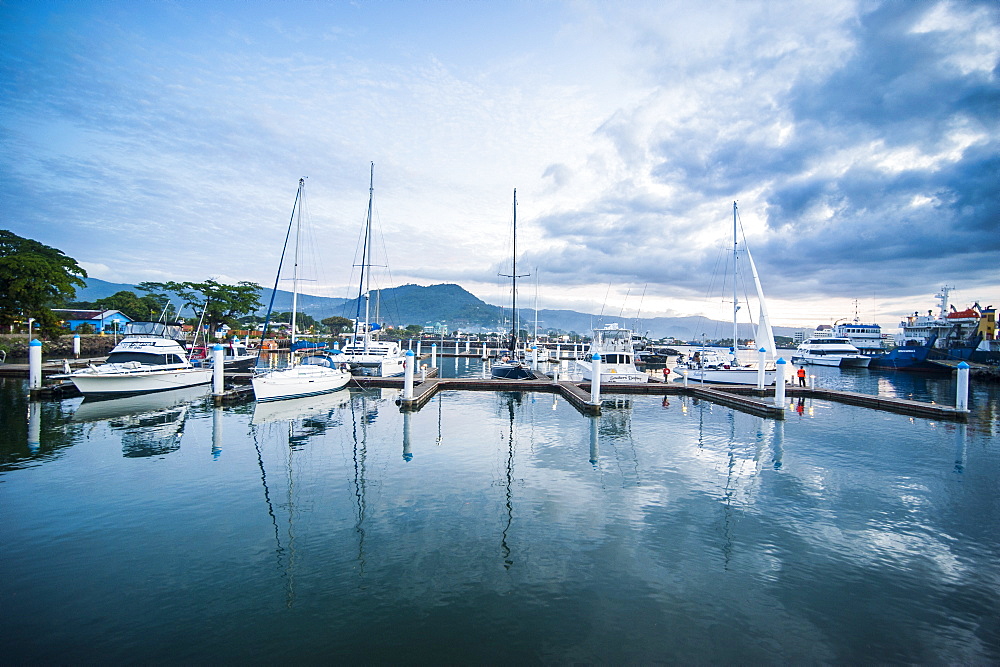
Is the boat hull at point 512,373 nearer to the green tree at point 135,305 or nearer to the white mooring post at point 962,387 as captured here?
the white mooring post at point 962,387

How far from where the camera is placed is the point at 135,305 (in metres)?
73.9

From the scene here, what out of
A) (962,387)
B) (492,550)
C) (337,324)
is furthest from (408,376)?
(337,324)

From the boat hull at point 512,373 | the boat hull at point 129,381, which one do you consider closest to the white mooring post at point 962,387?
the boat hull at point 512,373

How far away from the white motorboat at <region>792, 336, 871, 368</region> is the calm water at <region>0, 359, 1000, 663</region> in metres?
56.4

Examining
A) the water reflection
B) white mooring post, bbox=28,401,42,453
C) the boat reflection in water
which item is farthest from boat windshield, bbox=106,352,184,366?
the water reflection

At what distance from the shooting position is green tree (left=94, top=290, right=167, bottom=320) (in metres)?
71.9

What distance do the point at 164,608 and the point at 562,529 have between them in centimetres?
597

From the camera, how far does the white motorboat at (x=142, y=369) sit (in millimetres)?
22469

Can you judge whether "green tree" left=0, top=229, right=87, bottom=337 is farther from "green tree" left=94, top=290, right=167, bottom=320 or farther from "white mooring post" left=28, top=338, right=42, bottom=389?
"green tree" left=94, top=290, right=167, bottom=320

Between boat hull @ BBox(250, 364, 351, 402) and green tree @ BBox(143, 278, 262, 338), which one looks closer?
boat hull @ BBox(250, 364, 351, 402)

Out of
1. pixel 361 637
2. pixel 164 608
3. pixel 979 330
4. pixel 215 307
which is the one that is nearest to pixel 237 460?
pixel 164 608

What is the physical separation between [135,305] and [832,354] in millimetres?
103094

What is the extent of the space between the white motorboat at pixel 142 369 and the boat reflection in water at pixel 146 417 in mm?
525

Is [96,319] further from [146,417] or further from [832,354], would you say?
[832,354]
